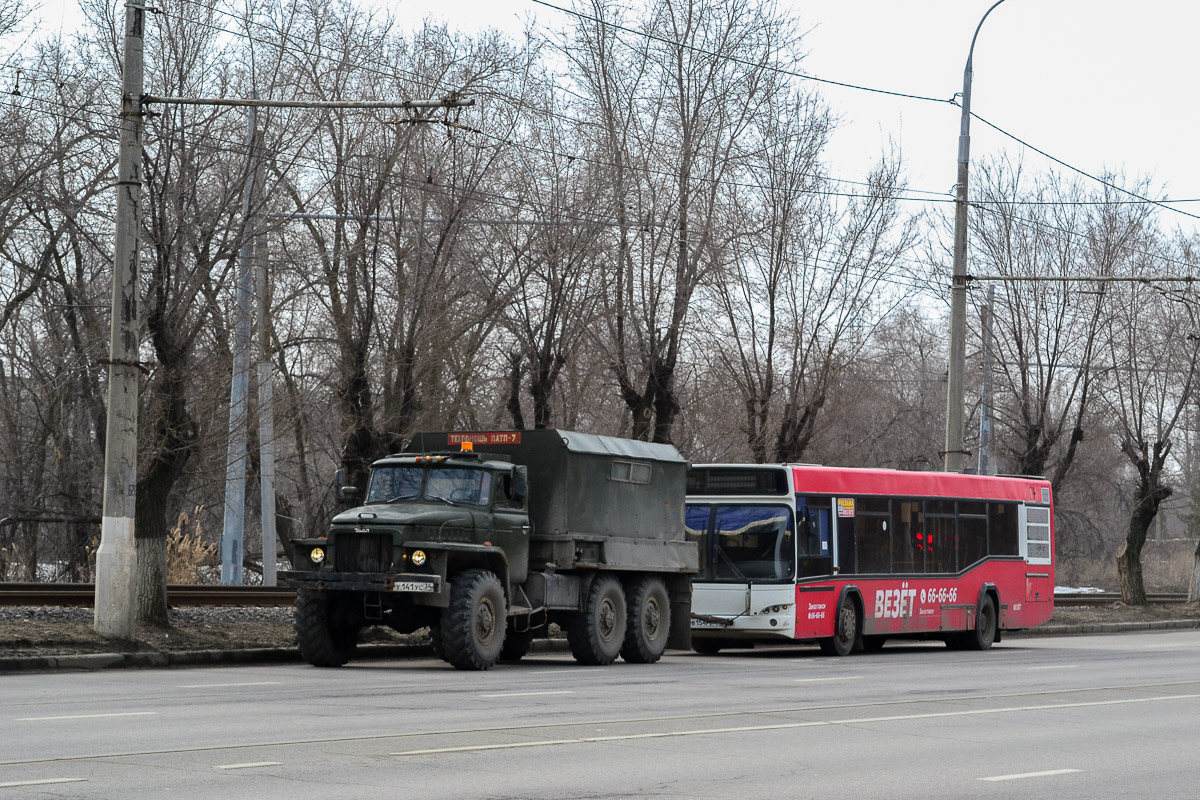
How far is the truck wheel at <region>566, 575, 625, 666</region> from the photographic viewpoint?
21391 mm

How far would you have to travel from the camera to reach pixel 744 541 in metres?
24.3

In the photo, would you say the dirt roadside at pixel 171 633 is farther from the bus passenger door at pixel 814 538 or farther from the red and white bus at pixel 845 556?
the bus passenger door at pixel 814 538

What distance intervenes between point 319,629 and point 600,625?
12.8 ft

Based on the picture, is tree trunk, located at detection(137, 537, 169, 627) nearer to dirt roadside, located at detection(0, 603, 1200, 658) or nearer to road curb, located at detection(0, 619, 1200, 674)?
dirt roadside, located at detection(0, 603, 1200, 658)

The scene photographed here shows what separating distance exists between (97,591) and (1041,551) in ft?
59.4

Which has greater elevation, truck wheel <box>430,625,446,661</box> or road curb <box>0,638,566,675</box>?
truck wheel <box>430,625,446,661</box>

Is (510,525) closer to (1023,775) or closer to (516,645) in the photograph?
(516,645)

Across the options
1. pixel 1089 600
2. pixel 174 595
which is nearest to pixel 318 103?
pixel 174 595

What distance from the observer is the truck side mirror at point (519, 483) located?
20.3 m

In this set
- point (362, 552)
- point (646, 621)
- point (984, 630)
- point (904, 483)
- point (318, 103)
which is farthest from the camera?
point (984, 630)

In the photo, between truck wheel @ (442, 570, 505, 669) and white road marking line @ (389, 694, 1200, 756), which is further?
truck wheel @ (442, 570, 505, 669)

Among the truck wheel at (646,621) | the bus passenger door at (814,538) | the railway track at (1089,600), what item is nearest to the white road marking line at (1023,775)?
the truck wheel at (646,621)

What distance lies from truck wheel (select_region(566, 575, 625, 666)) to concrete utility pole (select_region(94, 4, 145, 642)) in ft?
18.5

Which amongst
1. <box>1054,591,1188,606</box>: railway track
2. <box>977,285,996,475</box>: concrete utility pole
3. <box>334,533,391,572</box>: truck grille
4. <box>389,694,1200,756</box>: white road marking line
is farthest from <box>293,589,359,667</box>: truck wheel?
<box>1054,591,1188,606</box>: railway track
